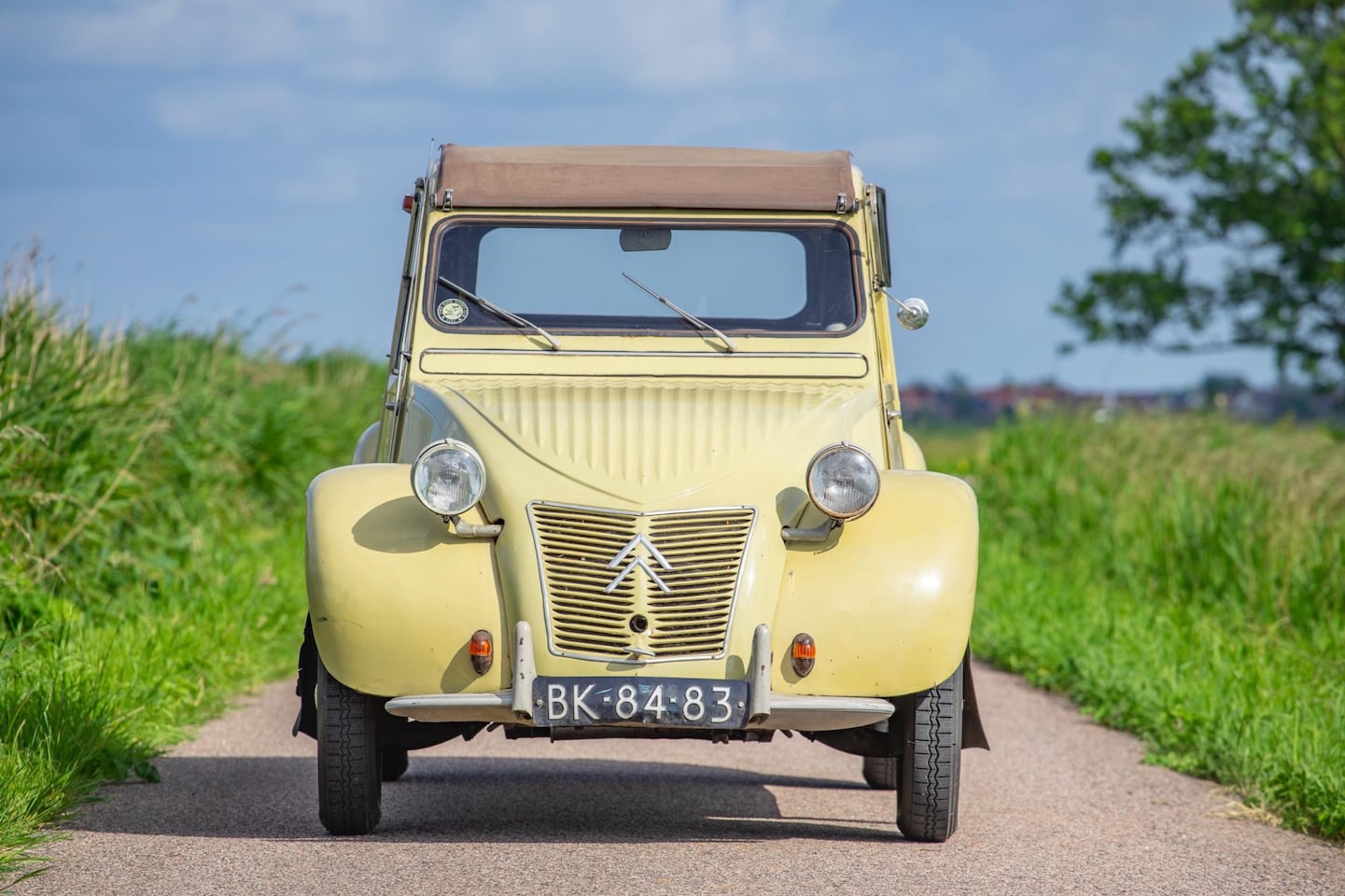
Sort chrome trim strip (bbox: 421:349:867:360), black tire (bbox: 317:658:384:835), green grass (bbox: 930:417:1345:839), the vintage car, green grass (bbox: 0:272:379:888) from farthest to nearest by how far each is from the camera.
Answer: green grass (bbox: 930:417:1345:839), chrome trim strip (bbox: 421:349:867:360), green grass (bbox: 0:272:379:888), black tire (bbox: 317:658:384:835), the vintage car

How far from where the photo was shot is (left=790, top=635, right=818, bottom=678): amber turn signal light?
16.0 ft

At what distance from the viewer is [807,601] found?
4930 millimetres

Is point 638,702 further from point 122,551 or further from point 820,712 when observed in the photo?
point 122,551

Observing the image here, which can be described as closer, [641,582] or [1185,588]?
[641,582]

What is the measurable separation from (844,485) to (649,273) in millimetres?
1637

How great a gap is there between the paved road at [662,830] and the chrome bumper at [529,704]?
42 cm

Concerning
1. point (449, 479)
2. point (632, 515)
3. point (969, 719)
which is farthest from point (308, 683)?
point (969, 719)

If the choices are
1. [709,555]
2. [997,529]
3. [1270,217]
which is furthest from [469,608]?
[1270,217]

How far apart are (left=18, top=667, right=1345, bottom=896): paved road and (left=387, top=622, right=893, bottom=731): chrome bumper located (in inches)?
16.4

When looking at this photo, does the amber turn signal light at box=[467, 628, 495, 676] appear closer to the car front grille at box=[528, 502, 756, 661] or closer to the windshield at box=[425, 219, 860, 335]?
the car front grille at box=[528, 502, 756, 661]

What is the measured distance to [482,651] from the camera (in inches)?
191

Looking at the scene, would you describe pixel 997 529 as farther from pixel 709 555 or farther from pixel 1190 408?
pixel 709 555

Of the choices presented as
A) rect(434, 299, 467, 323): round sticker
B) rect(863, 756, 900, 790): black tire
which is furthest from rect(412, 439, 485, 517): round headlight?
rect(863, 756, 900, 790): black tire

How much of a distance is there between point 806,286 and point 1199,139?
22088 millimetres
